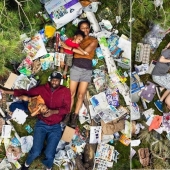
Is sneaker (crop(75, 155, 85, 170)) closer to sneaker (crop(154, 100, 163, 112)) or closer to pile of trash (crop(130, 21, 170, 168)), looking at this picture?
pile of trash (crop(130, 21, 170, 168))

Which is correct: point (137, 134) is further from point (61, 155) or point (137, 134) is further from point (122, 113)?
point (61, 155)

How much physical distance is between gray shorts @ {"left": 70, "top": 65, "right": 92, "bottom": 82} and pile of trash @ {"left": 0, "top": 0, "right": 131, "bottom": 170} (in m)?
0.18

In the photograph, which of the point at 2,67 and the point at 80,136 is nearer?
the point at 2,67

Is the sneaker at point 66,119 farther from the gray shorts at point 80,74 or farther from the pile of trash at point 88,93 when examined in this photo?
the gray shorts at point 80,74

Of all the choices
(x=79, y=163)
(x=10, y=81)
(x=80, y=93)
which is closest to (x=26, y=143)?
(x=79, y=163)

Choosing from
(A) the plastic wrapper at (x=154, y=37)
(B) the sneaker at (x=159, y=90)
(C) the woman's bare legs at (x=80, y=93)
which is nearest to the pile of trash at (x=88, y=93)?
(C) the woman's bare legs at (x=80, y=93)

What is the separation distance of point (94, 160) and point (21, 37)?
219 centimetres

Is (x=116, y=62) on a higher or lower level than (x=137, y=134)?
higher

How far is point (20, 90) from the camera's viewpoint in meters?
5.09

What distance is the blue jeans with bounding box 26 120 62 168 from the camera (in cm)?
508

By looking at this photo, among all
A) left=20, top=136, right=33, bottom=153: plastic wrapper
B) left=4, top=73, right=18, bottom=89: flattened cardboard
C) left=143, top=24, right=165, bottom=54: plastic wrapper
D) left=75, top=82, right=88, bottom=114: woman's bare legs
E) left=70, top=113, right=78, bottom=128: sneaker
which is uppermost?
left=143, top=24, right=165, bottom=54: plastic wrapper

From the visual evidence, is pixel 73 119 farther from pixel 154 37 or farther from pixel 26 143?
pixel 154 37

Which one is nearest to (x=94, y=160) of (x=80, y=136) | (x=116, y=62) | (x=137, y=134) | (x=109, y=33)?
(x=80, y=136)

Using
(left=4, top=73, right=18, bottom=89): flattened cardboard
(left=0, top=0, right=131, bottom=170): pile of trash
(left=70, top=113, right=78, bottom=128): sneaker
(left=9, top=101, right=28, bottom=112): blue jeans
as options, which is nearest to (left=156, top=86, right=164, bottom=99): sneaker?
(left=0, top=0, right=131, bottom=170): pile of trash
